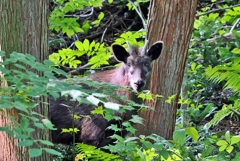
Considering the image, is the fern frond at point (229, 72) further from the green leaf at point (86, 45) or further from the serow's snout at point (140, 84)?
the green leaf at point (86, 45)

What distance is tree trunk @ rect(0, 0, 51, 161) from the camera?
129 inches

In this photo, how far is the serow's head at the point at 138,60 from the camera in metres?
5.75

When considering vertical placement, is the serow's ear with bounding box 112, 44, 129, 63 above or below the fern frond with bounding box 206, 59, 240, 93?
above

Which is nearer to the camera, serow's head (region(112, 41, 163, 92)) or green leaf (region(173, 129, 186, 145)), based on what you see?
green leaf (region(173, 129, 186, 145))

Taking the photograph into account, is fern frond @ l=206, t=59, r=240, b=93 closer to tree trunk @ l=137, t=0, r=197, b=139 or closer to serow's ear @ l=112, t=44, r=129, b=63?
tree trunk @ l=137, t=0, r=197, b=139

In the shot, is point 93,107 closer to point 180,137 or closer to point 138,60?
point 138,60

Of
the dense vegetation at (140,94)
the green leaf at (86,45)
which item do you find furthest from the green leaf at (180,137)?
the green leaf at (86,45)

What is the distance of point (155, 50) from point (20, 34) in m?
2.73

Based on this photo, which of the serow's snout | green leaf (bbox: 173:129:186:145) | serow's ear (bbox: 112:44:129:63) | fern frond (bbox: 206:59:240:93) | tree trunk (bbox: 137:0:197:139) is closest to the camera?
green leaf (bbox: 173:129:186:145)

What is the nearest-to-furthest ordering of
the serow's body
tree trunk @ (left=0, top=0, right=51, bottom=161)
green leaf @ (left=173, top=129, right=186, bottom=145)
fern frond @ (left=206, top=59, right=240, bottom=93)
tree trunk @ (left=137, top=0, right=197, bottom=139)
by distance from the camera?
tree trunk @ (left=0, top=0, right=51, bottom=161)
green leaf @ (left=173, top=129, right=186, bottom=145)
fern frond @ (left=206, top=59, right=240, bottom=93)
tree trunk @ (left=137, top=0, right=197, bottom=139)
the serow's body

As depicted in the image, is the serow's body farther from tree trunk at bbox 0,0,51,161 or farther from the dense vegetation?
tree trunk at bbox 0,0,51,161

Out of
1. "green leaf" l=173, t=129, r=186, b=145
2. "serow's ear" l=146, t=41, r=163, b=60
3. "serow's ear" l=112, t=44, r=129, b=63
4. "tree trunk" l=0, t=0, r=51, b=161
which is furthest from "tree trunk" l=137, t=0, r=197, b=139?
"tree trunk" l=0, t=0, r=51, b=161

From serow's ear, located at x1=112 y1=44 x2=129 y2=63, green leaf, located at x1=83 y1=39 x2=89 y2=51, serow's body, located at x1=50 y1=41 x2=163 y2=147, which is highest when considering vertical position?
green leaf, located at x1=83 y1=39 x2=89 y2=51

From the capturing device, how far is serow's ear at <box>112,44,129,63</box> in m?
6.18
